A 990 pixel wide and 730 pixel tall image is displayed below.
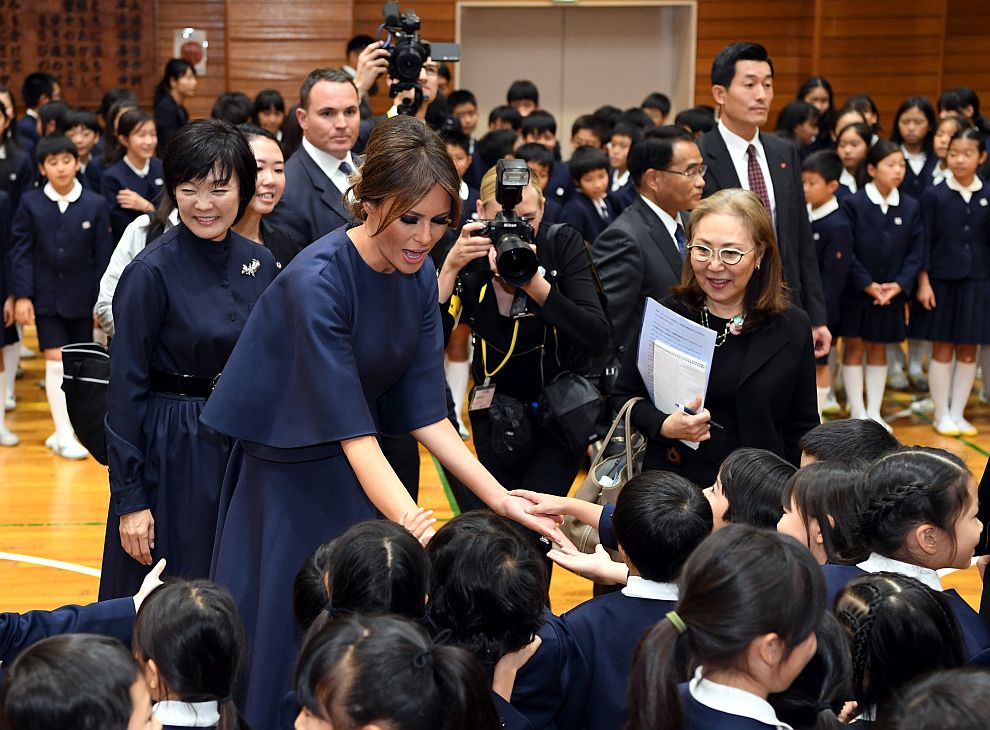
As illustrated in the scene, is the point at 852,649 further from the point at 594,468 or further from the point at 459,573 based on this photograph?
the point at 594,468

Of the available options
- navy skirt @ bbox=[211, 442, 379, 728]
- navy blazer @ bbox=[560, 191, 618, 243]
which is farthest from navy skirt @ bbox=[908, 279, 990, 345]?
navy skirt @ bbox=[211, 442, 379, 728]

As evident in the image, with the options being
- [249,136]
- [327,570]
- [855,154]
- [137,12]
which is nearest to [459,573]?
[327,570]

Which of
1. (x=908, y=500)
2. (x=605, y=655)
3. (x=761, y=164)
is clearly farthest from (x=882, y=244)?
→ (x=605, y=655)

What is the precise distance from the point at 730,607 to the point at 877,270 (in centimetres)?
536

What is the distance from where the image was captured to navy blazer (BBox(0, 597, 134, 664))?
223 centimetres

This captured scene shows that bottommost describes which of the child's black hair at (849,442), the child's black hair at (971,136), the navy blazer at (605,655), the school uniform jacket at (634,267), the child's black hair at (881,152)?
the navy blazer at (605,655)

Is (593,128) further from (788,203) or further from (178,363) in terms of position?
(178,363)

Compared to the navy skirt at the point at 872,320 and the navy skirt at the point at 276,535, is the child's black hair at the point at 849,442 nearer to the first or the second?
the navy skirt at the point at 276,535

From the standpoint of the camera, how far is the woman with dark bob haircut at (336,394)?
246 centimetres

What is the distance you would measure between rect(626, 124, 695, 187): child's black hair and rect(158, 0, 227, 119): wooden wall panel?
767cm

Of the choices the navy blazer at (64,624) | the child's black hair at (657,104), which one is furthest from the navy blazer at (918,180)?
the navy blazer at (64,624)

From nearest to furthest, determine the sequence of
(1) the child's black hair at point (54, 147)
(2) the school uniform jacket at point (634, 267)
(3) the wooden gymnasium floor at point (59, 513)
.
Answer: (2) the school uniform jacket at point (634, 267) → (3) the wooden gymnasium floor at point (59, 513) → (1) the child's black hair at point (54, 147)

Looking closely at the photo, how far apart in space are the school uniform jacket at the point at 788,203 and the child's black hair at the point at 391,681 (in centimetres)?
A: 268

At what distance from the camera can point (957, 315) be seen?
22.4 ft
